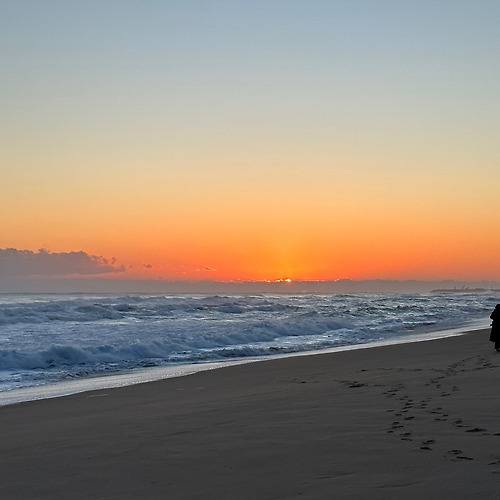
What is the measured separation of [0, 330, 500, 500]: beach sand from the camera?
434 cm

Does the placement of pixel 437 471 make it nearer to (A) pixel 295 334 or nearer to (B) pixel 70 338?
(B) pixel 70 338

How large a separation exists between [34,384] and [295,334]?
16151 mm

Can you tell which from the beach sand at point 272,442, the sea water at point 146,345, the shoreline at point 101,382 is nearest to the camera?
the beach sand at point 272,442

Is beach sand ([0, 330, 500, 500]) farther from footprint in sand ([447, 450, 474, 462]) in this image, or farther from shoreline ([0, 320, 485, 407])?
shoreline ([0, 320, 485, 407])

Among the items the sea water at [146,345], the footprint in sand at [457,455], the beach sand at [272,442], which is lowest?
the sea water at [146,345]

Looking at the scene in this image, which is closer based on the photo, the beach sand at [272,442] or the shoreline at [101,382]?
the beach sand at [272,442]

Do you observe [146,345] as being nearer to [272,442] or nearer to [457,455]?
[272,442]

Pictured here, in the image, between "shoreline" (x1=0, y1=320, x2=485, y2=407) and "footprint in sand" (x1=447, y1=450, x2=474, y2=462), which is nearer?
"footprint in sand" (x1=447, y1=450, x2=474, y2=462)

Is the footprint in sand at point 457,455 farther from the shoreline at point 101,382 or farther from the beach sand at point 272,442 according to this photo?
the shoreline at point 101,382

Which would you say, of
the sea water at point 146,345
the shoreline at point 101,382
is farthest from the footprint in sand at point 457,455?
the sea water at point 146,345

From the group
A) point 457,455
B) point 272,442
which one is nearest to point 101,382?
point 272,442

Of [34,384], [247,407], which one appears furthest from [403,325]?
[247,407]

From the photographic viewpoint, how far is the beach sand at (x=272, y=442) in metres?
4.34

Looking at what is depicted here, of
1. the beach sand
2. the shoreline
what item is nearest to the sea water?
the shoreline
